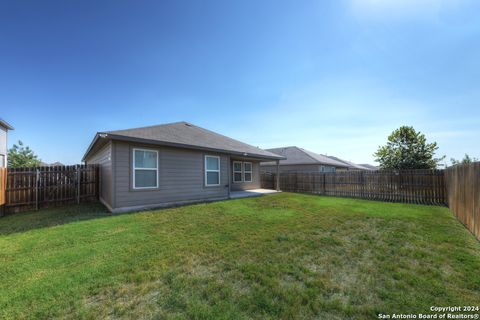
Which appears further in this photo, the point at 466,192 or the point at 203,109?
the point at 203,109

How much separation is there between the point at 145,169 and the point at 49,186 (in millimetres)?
4129

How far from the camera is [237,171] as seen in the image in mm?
14703

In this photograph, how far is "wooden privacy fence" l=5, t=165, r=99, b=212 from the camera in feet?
24.5

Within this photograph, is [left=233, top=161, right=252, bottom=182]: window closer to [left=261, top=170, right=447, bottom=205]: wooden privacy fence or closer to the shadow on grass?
[left=261, top=170, right=447, bottom=205]: wooden privacy fence

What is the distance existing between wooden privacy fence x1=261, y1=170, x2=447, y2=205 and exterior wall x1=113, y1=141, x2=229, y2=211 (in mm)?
7003

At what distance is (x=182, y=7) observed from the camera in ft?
27.2

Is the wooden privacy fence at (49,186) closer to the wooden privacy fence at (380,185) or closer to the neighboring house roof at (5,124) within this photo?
the neighboring house roof at (5,124)

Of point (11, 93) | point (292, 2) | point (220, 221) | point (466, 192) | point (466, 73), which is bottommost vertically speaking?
point (220, 221)

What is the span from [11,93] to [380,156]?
25477 millimetres

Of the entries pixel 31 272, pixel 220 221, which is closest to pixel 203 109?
pixel 220 221

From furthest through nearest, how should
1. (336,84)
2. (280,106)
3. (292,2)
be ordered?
(280,106)
(336,84)
(292,2)

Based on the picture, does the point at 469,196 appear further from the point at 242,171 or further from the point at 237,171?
Answer: the point at 242,171

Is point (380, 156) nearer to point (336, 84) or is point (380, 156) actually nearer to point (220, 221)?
point (336, 84)

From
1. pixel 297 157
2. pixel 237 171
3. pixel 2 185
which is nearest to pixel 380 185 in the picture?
pixel 237 171
